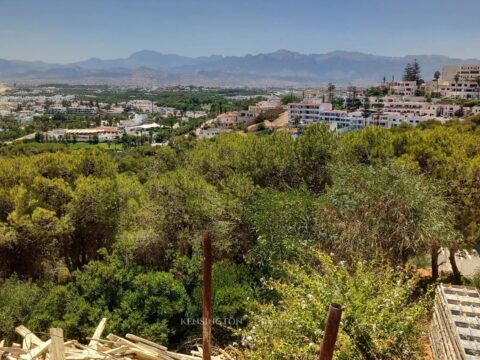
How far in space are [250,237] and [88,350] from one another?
565 cm

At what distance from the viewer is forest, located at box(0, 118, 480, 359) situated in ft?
19.5

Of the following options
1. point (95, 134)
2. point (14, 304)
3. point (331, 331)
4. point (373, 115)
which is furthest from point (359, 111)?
point (331, 331)

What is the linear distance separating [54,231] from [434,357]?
9.18 meters

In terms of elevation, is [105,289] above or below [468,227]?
below

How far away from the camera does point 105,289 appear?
8820mm

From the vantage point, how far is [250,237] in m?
11.2

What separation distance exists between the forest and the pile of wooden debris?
92cm

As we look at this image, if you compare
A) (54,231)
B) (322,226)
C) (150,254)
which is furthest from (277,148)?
(54,231)

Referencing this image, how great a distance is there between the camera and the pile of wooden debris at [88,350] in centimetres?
558

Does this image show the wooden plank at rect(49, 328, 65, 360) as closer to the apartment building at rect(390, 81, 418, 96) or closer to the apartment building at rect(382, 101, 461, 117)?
the apartment building at rect(382, 101, 461, 117)

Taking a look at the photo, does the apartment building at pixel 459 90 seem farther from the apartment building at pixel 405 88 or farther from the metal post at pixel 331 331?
the metal post at pixel 331 331

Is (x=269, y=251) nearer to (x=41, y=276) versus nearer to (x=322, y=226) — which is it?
(x=322, y=226)

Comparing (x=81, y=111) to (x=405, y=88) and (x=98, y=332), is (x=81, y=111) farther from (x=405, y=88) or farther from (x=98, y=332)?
(x=98, y=332)

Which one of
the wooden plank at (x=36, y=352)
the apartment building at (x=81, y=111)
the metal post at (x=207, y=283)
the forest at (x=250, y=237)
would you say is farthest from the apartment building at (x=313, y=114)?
the apartment building at (x=81, y=111)
